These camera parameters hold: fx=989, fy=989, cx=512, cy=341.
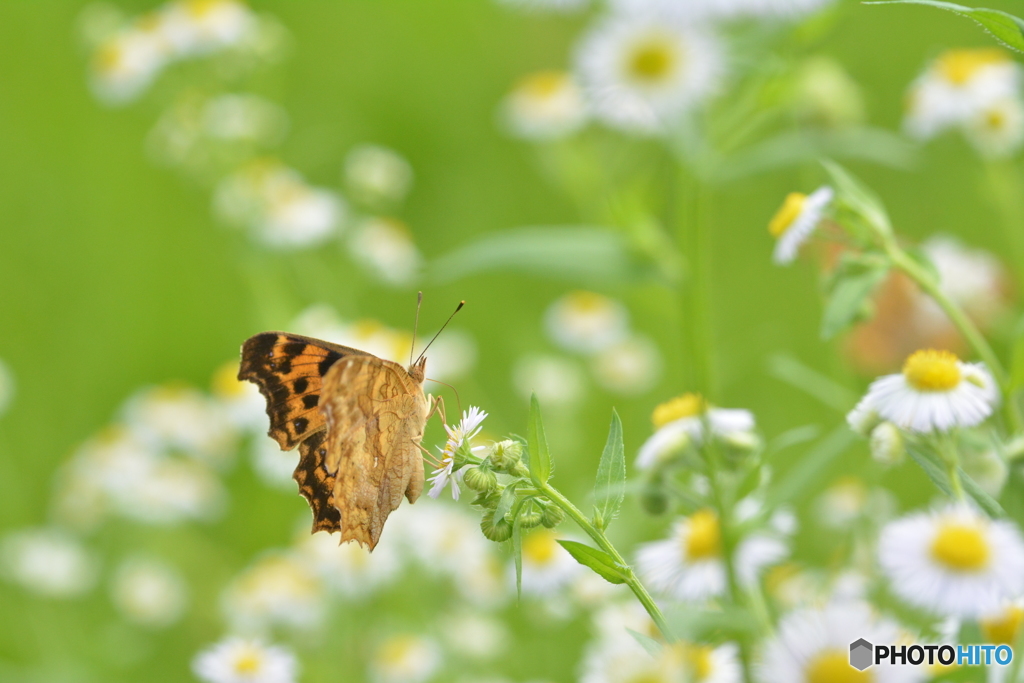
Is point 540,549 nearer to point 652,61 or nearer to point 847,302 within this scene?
point 847,302

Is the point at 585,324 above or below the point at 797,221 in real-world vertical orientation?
above

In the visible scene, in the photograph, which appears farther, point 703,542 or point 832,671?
point 703,542

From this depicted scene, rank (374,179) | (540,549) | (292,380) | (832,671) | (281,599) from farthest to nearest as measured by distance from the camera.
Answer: (374,179) → (281,599) → (540,549) → (292,380) → (832,671)

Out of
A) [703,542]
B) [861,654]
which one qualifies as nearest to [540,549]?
[703,542]

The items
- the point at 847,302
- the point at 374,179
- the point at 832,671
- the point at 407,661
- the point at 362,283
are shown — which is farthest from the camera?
the point at 362,283

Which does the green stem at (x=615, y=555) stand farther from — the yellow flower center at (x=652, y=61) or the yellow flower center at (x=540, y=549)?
the yellow flower center at (x=652, y=61)

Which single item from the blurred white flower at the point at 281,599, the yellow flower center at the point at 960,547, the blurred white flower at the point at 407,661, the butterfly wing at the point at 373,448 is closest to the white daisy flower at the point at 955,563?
the yellow flower center at the point at 960,547

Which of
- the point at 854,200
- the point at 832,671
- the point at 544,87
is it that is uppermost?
the point at 544,87
